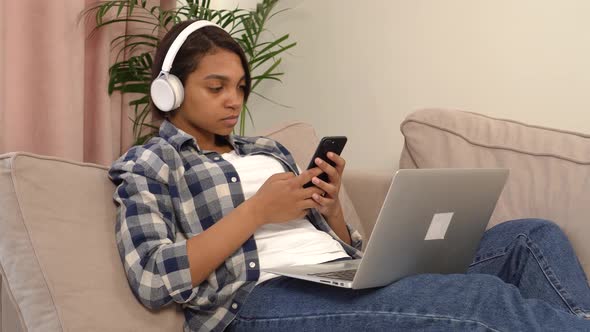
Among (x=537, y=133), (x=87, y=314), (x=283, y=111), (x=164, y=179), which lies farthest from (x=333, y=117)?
(x=87, y=314)

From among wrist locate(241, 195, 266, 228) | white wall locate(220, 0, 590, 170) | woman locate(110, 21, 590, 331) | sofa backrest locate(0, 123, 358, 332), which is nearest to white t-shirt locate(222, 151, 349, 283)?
woman locate(110, 21, 590, 331)

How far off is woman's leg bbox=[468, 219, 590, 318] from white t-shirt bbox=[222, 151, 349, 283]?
12.4 inches

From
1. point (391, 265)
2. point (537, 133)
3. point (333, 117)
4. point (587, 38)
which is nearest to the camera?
point (391, 265)

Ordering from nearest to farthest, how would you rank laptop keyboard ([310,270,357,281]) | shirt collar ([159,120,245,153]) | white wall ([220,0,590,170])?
laptop keyboard ([310,270,357,281])
shirt collar ([159,120,245,153])
white wall ([220,0,590,170])

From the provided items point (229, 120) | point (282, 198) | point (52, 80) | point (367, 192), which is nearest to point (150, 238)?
point (282, 198)

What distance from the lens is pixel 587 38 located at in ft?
7.00

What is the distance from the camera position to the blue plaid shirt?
1230 millimetres

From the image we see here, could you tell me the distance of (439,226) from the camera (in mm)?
1268

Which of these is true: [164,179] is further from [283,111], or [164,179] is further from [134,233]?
[283,111]

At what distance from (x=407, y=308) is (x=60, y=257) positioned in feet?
1.87

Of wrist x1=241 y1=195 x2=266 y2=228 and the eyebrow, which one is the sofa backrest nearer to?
wrist x1=241 y1=195 x2=266 y2=228

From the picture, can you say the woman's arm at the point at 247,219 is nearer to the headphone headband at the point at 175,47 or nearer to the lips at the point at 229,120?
the lips at the point at 229,120

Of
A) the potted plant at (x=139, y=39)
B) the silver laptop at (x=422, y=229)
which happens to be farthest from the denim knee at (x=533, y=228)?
the potted plant at (x=139, y=39)

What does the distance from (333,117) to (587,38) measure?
0.89 meters
